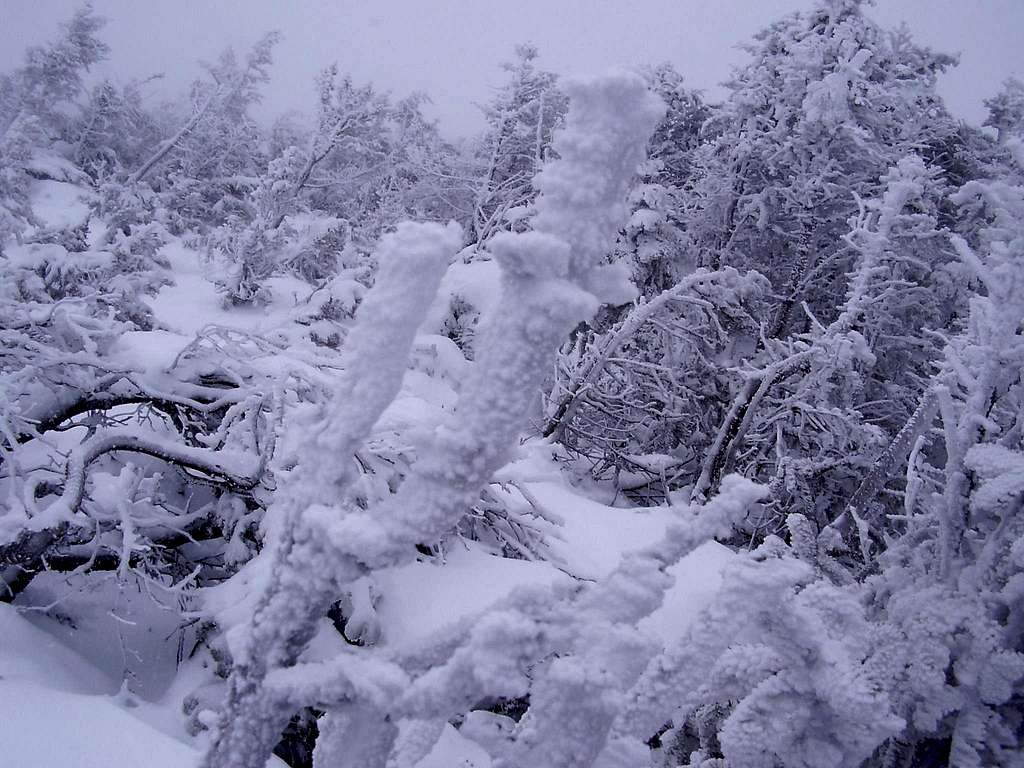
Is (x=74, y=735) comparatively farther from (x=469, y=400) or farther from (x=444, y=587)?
(x=469, y=400)

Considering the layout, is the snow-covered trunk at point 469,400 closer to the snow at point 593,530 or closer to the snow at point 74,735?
the snow at point 74,735

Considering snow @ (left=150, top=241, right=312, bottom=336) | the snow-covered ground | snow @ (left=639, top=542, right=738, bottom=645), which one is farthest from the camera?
snow @ (left=150, top=241, right=312, bottom=336)

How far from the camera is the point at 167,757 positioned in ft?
9.07

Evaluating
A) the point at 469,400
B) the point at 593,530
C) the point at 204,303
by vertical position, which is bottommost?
the point at 204,303

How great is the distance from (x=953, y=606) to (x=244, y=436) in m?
4.91

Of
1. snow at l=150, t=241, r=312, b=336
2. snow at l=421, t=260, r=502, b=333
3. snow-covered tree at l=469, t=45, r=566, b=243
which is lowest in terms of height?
snow at l=150, t=241, r=312, b=336

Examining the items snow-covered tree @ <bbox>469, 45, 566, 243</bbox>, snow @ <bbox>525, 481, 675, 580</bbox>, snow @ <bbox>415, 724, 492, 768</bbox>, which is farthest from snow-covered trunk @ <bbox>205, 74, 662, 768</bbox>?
snow-covered tree @ <bbox>469, 45, 566, 243</bbox>

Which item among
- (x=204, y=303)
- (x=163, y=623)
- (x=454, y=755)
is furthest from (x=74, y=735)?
(x=204, y=303)

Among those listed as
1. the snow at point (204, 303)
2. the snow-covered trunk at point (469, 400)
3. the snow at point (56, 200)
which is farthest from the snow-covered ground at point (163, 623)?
the snow at point (56, 200)

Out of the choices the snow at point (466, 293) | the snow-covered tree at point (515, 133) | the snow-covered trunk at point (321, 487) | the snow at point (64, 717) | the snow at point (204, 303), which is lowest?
the snow at point (64, 717)

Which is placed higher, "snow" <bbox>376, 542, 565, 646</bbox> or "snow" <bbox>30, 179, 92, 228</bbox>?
"snow" <bbox>30, 179, 92, 228</bbox>

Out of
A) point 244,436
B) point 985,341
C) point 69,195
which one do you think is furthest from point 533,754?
point 69,195

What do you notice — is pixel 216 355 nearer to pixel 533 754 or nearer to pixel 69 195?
pixel 533 754

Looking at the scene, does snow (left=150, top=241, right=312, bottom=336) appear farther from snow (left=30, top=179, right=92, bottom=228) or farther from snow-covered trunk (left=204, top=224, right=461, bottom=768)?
snow-covered trunk (left=204, top=224, right=461, bottom=768)
